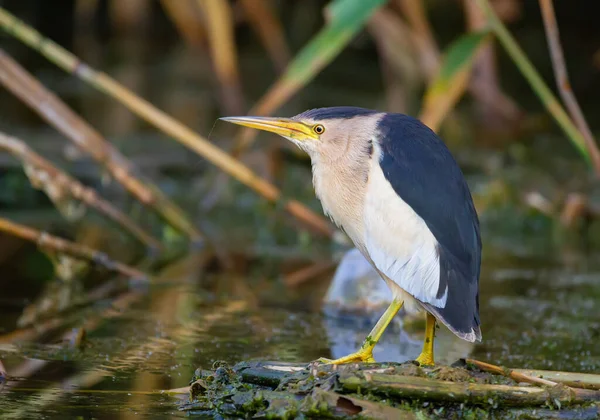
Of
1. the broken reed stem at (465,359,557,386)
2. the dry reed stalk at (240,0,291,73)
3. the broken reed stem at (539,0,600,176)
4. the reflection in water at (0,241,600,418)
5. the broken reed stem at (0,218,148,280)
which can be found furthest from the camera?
the dry reed stalk at (240,0,291,73)

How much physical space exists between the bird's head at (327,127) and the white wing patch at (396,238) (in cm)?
23

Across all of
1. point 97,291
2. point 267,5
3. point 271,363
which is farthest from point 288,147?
point 271,363

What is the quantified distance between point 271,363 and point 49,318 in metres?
1.60

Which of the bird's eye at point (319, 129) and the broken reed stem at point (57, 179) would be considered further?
the broken reed stem at point (57, 179)

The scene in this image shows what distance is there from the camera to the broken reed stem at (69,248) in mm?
4734

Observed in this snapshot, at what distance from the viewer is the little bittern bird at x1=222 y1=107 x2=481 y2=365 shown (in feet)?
11.2

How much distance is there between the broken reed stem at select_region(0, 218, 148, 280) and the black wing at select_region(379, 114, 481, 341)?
6.42 feet

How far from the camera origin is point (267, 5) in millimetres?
9250

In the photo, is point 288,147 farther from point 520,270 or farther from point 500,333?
point 500,333

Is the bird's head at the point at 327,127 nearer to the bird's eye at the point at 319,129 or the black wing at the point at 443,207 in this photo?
the bird's eye at the point at 319,129

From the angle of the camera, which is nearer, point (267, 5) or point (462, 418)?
point (462, 418)

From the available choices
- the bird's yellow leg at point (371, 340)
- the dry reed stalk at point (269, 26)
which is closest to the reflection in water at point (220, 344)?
the bird's yellow leg at point (371, 340)

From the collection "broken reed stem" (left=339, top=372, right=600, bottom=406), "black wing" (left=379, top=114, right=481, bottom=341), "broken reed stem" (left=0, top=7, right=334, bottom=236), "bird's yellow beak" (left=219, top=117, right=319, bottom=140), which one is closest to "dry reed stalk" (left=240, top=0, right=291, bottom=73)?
"broken reed stem" (left=0, top=7, right=334, bottom=236)

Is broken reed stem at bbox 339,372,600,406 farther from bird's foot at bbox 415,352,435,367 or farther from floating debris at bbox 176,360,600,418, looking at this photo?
bird's foot at bbox 415,352,435,367
